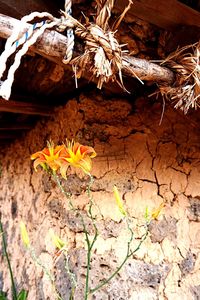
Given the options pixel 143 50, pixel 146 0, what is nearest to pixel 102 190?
pixel 143 50

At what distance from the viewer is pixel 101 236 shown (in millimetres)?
1040

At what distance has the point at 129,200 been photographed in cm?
109

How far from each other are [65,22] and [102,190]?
1.77ft

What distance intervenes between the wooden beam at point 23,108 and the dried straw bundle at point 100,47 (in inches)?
18.3

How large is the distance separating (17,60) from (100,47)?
17cm

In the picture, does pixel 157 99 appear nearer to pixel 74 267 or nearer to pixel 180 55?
Result: pixel 180 55

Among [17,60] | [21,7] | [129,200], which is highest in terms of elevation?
[21,7]

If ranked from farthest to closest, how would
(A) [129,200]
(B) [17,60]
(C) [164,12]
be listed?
1. (A) [129,200]
2. (C) [164,12]
3. (B) [17,60]

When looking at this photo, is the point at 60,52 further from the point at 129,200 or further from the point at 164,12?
the point at 129,200

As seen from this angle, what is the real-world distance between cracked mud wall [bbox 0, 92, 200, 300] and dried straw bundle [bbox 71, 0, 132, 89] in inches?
16.9

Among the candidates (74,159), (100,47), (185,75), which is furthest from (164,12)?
(74,159)

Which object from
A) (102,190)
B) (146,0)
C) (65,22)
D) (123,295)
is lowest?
(123,295)

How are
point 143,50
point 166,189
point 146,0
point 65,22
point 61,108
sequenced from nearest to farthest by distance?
point 65,22 → point 146,0 → point 143,50 → point 166,189 → point 61,108

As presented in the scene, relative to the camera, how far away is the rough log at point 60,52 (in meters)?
0.65
